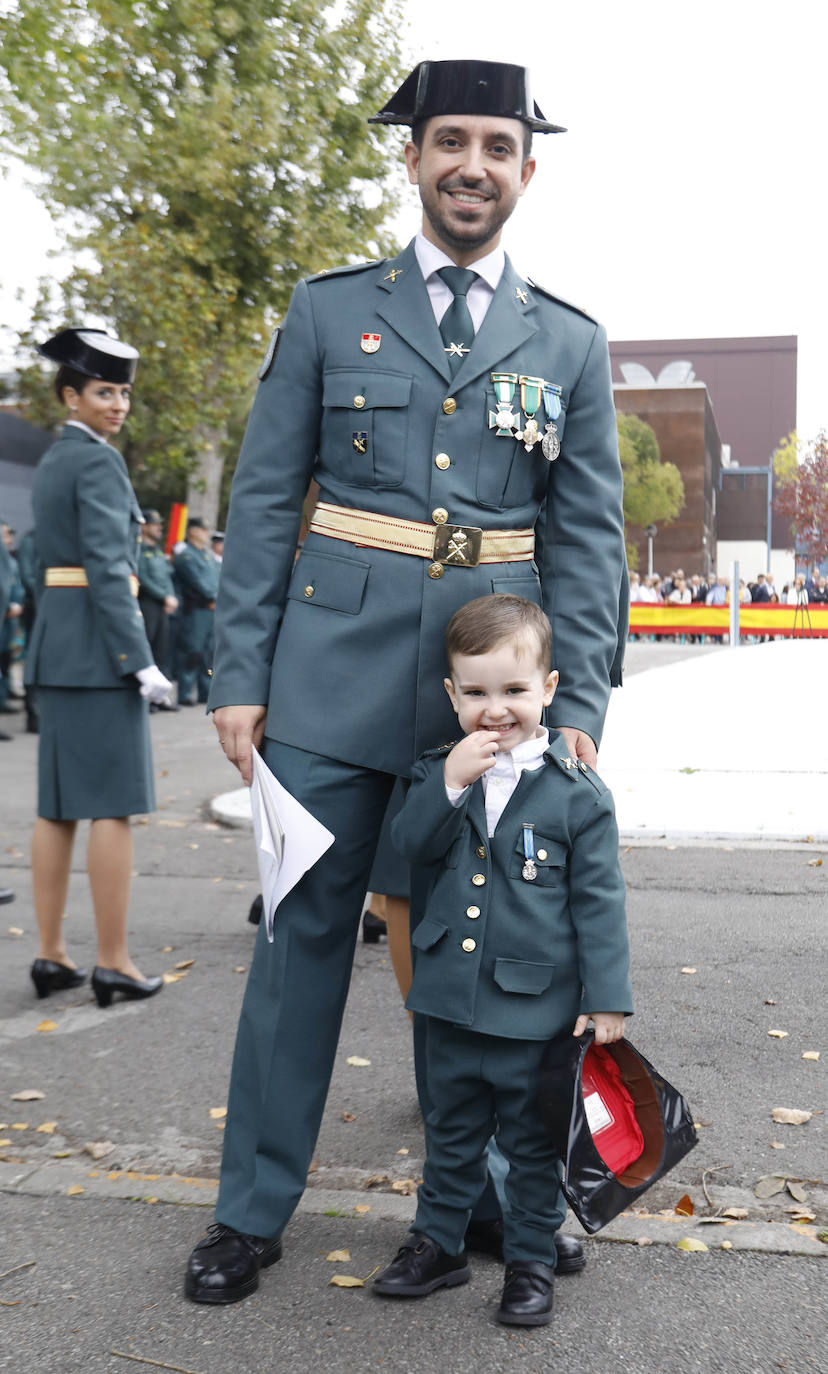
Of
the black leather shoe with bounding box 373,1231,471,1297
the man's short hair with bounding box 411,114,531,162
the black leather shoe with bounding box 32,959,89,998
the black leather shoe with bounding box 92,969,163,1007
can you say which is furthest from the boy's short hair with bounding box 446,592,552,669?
the black leather shoe with bounding box 32,959,89,998

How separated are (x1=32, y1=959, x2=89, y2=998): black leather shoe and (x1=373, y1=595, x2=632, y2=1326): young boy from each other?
95.1 inches

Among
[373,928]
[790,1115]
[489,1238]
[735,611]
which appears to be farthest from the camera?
[735,611]

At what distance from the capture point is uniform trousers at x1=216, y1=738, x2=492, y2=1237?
2.81 m

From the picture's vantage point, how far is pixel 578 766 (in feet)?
8.98

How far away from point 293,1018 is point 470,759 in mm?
704

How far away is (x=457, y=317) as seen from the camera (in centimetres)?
287

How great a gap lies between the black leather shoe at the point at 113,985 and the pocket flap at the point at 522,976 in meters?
2.40

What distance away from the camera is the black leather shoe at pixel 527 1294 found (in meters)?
2.63

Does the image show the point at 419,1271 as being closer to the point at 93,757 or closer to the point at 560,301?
the point at 560,301

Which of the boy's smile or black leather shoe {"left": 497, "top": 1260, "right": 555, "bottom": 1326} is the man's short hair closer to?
the boy's smile

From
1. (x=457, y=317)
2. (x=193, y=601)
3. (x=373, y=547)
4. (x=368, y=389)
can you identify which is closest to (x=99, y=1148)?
(x=373, y=547)

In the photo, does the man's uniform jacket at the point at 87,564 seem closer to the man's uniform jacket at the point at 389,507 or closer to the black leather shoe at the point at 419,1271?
the man's uniform jacket at the point at 389,507

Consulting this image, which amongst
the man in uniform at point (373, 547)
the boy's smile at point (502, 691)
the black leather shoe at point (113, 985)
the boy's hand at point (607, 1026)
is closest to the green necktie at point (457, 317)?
the man in uniform at point (373, 547)

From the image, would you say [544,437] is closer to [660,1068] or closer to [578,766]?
[578,766]
